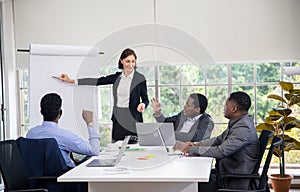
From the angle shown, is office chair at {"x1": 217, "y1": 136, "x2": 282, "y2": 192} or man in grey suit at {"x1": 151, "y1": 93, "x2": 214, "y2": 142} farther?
man in grey suit at {"x1": 151, "y1": 93, "x2": 214, "y2": 142}

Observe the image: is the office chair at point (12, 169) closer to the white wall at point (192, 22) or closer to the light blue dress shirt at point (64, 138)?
the light blue dress shirt at point (64, 138)

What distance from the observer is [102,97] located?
18.2 ft

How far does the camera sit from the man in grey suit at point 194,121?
4.20m

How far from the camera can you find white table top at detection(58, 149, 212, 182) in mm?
2830

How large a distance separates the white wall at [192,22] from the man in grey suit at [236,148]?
70.1 inches

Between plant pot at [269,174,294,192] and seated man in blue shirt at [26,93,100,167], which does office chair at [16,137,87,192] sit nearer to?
seated man in blue shirt at [26,93,100,167]

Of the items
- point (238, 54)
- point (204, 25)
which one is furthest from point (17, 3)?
point (238, 54)

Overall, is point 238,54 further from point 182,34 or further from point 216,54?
point 182,34

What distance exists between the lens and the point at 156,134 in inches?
156

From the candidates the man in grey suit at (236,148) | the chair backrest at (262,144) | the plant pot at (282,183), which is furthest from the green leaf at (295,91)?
the chair backrest at (262,144)

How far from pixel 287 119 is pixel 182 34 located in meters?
1.59

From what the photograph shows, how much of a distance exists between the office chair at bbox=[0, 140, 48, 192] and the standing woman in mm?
1513

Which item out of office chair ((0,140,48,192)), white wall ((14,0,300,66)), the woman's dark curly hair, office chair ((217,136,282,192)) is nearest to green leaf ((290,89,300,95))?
white wall ((14,0,300,66))

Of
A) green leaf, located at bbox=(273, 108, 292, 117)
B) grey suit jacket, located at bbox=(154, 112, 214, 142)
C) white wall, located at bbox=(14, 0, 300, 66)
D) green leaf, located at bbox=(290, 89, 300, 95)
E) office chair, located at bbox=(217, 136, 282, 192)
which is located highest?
white wall, located at bbox=(14, 0, 300, 66)
